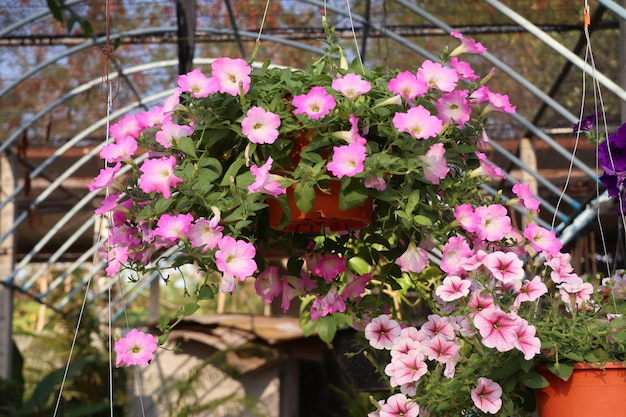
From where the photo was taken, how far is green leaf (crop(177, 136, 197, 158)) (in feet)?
5.32

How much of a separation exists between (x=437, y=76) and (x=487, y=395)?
0.56m

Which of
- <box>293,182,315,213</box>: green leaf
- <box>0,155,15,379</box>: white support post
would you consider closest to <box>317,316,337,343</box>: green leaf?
<box>293,182,315,213</box>: green leaf

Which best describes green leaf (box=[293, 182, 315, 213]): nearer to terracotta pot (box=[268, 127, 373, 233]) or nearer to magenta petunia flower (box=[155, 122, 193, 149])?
terracotta pot (box=[268, 127, 373, 233])

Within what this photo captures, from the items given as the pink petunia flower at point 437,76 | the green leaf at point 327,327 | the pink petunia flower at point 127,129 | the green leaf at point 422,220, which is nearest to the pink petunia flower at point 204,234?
the pink petunia flower at point 127,129

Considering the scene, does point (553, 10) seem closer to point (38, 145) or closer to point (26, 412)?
point (38, 145)

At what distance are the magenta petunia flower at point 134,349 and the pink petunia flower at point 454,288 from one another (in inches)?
19.2

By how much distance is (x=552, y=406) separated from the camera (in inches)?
58.9

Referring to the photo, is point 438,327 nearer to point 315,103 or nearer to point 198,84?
point 315,103

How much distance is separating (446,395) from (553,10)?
3778 mm

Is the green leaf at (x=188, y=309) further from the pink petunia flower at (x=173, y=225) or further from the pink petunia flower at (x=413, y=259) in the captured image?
the pink petunia flower at (x=413, y=259)

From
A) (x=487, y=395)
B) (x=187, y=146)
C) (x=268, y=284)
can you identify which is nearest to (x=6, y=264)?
(x=268, y=284)

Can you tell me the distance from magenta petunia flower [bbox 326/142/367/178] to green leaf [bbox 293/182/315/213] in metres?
0.08

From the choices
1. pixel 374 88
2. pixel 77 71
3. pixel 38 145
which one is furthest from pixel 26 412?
pixel 374 88

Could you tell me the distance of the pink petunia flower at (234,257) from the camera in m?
1.50
